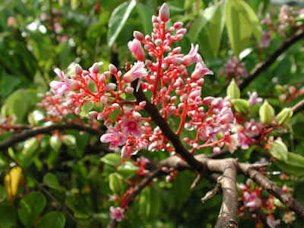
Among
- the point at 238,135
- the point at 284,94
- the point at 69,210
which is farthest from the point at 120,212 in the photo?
the point at 284,94

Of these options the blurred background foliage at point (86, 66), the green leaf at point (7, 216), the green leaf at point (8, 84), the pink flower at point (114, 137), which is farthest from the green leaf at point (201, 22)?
the green leaf at point (8, 84)

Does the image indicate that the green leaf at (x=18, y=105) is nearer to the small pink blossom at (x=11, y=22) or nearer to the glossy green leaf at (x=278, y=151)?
the small pink blossom at (x=11, y=22)

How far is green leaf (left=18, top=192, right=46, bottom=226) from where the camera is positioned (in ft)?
6.35

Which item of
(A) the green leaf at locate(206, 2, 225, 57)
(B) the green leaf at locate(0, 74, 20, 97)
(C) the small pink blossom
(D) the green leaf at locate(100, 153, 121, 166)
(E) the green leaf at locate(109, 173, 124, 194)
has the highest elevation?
(C) the small pink blossom

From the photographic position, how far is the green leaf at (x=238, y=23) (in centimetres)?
180

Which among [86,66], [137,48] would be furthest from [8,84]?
[137,48]

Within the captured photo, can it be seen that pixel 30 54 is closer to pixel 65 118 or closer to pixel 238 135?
pixel 65 118

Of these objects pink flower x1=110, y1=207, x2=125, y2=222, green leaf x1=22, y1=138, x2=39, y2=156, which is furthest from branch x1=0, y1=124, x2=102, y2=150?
pink flower x1=110, y1=207, x2=125, y2=222

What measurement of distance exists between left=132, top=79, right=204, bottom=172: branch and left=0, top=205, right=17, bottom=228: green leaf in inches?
32.6

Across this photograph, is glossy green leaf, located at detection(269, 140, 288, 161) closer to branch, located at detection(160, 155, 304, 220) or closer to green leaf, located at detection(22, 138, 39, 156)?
branch, located at detection(160, 155, 304, 220)

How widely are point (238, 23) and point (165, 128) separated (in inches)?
26.8

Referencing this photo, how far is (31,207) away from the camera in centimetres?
196

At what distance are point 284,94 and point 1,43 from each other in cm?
179

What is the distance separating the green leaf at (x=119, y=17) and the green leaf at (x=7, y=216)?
847 millimetres
